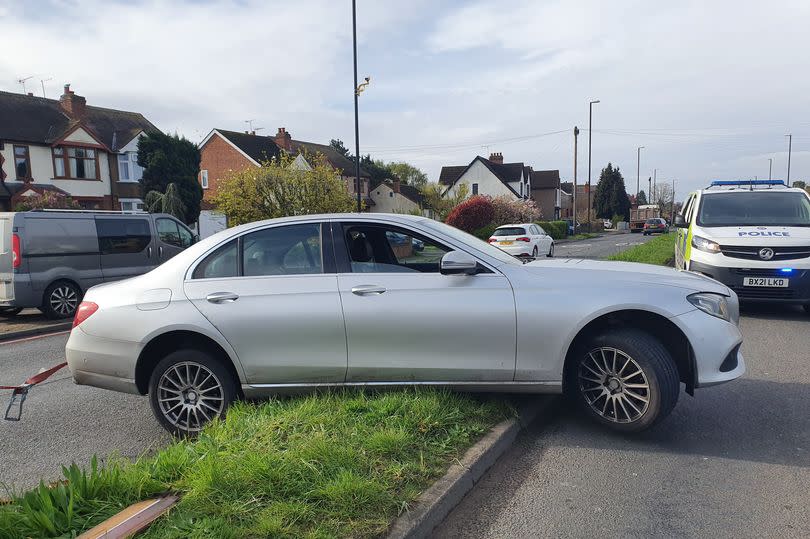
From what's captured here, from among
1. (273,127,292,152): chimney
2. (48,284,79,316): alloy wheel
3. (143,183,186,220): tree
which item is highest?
(273,127,292,152): chimney

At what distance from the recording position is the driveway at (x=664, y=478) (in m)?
3.11

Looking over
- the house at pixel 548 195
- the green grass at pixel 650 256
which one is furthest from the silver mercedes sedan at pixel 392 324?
the house at pixel 548 195

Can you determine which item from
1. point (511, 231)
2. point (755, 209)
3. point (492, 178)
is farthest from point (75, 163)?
point (492, 178)

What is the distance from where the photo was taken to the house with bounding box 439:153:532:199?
6875 cm

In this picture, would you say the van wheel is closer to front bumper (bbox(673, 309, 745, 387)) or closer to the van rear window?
the van rear window

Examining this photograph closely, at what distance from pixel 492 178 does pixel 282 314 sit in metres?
66.7

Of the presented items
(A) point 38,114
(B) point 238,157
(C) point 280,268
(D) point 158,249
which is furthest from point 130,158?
(C) point 280,268

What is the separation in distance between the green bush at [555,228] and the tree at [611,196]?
42234mm

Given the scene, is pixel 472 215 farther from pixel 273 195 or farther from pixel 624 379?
pixel 624 379

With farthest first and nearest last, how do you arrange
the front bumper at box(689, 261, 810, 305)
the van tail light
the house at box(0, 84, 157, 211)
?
the house at box(0, 84, 157, 211), the van tail light, the front bumper at box(689, 261, 810, 305)

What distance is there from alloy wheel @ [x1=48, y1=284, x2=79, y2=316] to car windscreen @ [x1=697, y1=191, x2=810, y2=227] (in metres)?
10.9

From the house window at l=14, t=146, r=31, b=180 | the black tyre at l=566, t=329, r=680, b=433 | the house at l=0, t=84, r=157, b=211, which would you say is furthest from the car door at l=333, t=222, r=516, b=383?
the house window at l=14, t=146, r=31, b=180

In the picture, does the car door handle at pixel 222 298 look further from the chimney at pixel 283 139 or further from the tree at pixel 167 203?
the chimney at pixel 283 139

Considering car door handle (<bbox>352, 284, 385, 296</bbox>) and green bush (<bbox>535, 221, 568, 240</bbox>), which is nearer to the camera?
car door handle (<bbox>352, 284, 385, 296</bbox>)
